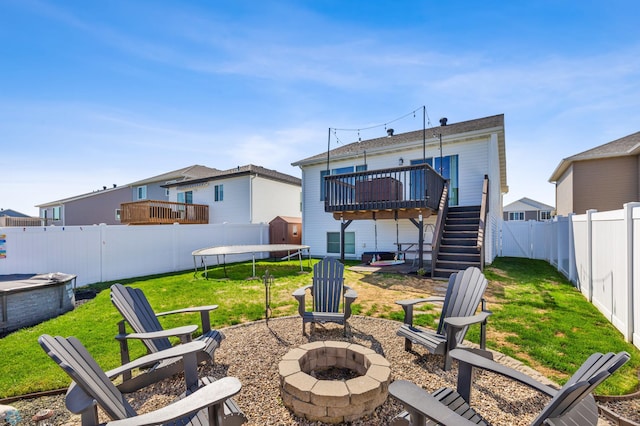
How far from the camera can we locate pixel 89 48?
6840mm

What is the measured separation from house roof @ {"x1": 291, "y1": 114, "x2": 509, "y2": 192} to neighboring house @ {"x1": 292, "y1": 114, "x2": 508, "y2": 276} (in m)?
0.03

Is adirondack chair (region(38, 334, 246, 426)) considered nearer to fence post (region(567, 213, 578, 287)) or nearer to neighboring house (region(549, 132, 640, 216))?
fence post (region(567, 213, 578, 287))

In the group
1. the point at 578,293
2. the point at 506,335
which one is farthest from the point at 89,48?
the point at 578,293

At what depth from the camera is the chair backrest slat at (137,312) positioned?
304 cm

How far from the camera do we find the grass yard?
343cm

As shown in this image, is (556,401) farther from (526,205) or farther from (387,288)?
(526,205)

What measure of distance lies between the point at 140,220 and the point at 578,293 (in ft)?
59.5

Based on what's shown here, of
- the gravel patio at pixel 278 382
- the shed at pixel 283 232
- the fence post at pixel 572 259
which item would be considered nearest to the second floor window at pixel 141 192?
the shed at pixel 283 232

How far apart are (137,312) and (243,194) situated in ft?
45.7

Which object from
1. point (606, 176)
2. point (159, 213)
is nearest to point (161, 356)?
point (159, 213)

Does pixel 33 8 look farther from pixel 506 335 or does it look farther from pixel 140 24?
pixel 506 335

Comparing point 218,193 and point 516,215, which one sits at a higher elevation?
point 218,193

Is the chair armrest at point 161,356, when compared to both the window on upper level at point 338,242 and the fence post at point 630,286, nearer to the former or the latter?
the fence post at point 630,286

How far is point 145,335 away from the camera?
9.31 ft
